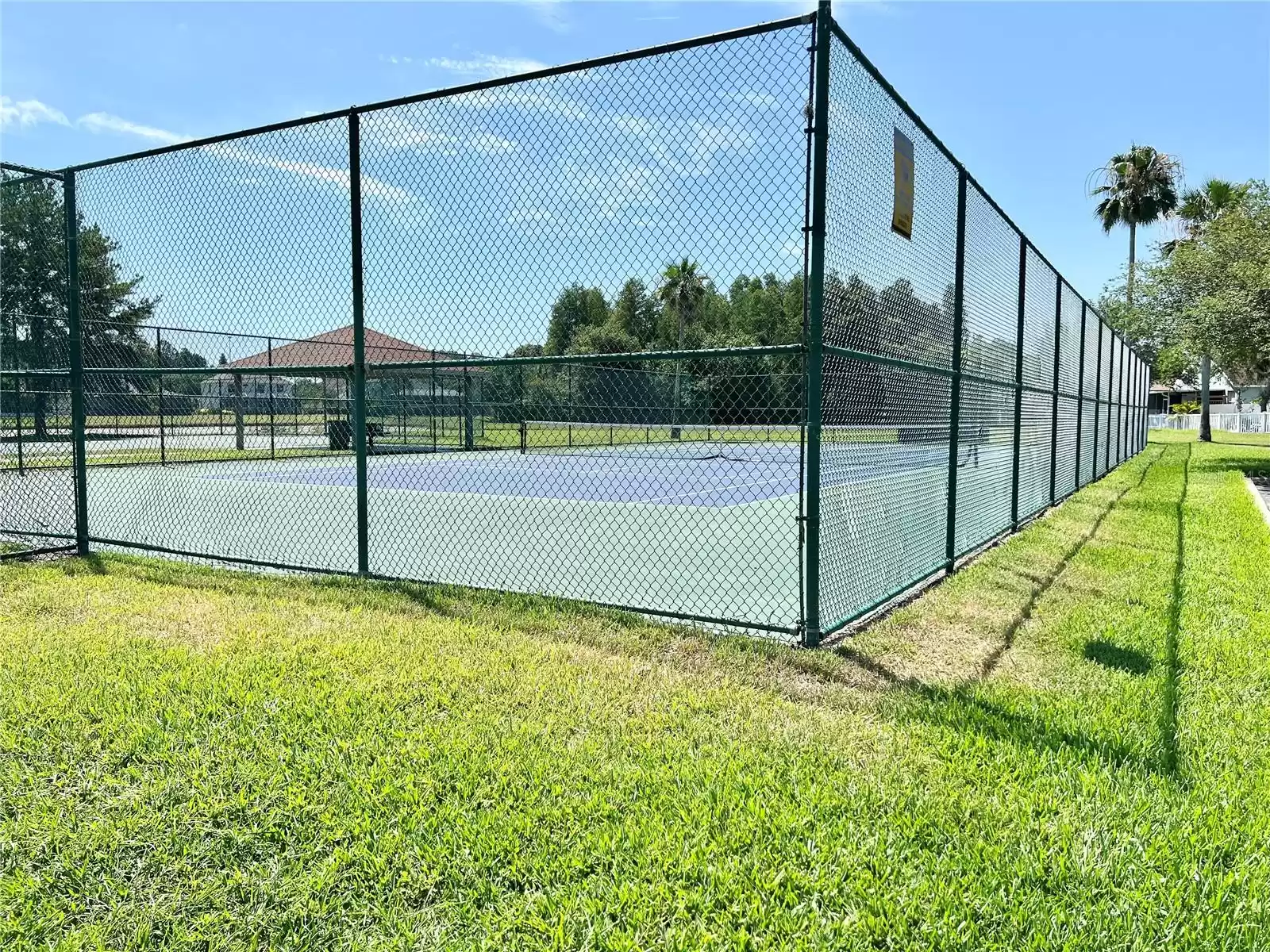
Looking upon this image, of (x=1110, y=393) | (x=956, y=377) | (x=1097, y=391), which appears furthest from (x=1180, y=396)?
(x=956, y=377)

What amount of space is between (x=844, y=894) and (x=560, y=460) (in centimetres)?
1604

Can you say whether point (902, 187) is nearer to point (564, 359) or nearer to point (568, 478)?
point (564, 359)

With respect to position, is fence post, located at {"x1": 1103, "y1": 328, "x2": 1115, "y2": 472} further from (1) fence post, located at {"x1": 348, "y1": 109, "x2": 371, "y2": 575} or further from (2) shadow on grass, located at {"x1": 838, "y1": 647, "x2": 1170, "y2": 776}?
(1) fence post, located at {"x1": 348, "y1": 109, "x2": 371, "y2": 575}

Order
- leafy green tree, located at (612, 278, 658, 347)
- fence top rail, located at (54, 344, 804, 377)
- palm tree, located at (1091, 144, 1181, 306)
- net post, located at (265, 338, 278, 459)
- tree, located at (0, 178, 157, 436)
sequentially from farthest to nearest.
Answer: palm tree, located at (1091, 144, 1181, 306) → net post, located at (265, 338, 278, 459) → tree, located at (0, 178, 157, 436) → leafy green tree, located at (612, 278, 658, 347) → fence top rail, located at (54, 344, 804, 377)

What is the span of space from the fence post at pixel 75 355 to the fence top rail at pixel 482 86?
0.24 metres

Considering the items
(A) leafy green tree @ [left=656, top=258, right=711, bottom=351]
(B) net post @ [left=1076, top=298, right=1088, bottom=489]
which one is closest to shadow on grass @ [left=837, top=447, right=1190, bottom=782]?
(A) leafy green tree @ [left=656, top=258, right=711, bottom=351]

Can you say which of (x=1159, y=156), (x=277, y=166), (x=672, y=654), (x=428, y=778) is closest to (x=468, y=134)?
(x=277, y=166)

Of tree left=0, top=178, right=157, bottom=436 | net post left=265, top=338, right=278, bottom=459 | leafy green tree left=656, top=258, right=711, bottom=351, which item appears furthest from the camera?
net post left=265, top=338, right=278, bottom=459

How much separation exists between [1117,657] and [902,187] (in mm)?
2525

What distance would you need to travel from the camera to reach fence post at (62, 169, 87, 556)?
19.0ft

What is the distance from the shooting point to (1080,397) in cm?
1039

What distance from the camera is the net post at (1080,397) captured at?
408 inches

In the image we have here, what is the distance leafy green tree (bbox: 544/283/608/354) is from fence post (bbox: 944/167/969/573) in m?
2.50

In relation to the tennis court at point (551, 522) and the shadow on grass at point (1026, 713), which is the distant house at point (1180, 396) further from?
the shadow on grass at point (1026, 713)
